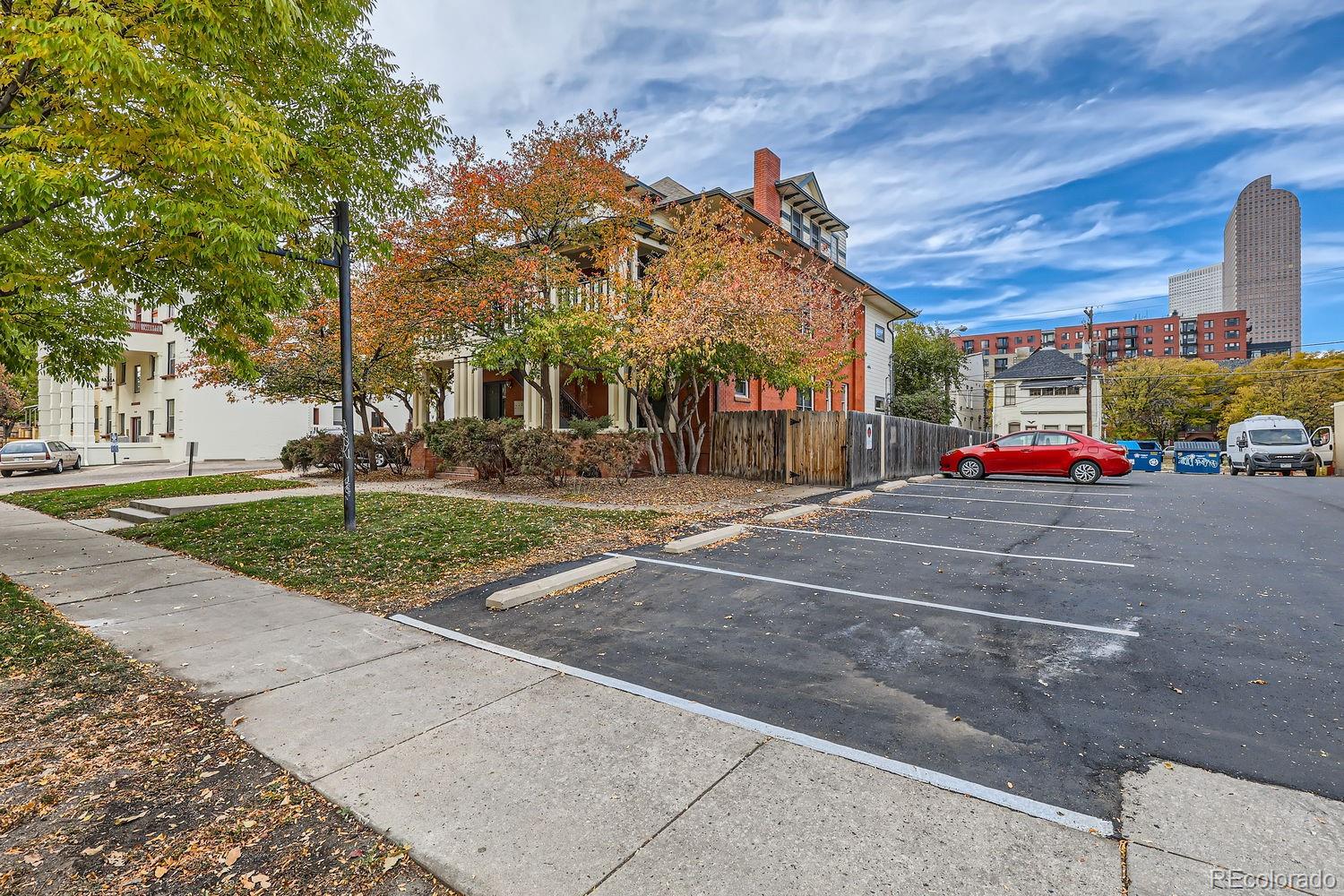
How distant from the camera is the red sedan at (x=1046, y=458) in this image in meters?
16.5

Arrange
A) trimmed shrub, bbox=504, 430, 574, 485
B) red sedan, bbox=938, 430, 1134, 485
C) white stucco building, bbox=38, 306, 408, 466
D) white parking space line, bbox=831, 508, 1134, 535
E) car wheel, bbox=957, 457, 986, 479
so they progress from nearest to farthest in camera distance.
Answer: white parking space line, bbox=831, 508, 1134, 535 → trimmed shrub, bbox=504, 430, 574, 485 → red sedan, bbox=938, 430, 1134, 485 → car wheel, bbox=957, 457, 986, 479 → white stucco building, bbox=38, 306, 408, 466

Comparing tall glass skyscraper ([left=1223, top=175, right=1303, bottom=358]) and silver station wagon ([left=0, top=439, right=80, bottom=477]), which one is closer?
silver station wagon ([left=0, top=439, right=80, bottom=477])

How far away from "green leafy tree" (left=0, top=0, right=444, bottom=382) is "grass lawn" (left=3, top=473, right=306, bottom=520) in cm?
434

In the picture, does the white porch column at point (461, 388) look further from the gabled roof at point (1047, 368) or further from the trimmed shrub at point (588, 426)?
the gabled roof at point (1047, 368)

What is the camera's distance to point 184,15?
5238 millimetres

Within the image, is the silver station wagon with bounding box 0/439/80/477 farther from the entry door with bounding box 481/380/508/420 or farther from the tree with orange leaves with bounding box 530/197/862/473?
the tree with orange leaves with bounding box 530/197/862/473

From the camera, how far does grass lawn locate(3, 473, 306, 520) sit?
38.9ft

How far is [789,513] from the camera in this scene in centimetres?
1013

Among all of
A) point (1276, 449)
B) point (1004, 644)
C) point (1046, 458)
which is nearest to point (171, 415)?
point (1004, 644)

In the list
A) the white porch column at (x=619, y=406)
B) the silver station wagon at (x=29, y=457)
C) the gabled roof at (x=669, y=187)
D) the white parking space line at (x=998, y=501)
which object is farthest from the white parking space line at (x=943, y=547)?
the silver station wagon at (x=29, y=457)

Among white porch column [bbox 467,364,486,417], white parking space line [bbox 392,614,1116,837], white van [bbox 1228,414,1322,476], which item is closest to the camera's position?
white parking space line [bbox 392,614,1116,837]

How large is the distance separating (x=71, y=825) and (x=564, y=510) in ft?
25.3

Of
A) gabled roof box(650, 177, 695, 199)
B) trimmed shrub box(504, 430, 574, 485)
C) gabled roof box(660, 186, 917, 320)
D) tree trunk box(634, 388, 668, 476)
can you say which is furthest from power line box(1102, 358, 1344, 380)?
trimmed shrub box(504, 430, 574, 485)

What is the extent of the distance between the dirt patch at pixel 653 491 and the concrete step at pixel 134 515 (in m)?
5.41
